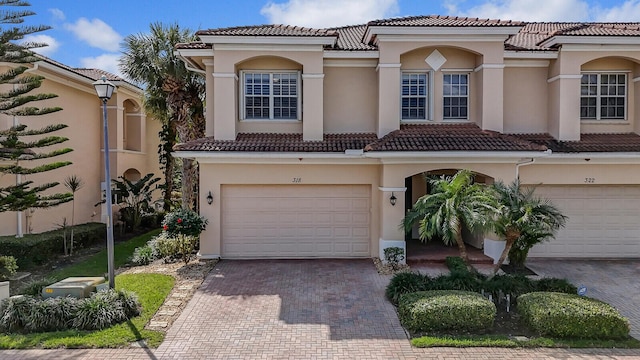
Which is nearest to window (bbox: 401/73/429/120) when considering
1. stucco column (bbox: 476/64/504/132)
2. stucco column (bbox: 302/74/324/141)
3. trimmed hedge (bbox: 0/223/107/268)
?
stucco column (bbox: 476/64/504/132)

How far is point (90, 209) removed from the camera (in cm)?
2039

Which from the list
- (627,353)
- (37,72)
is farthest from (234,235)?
(627,353)

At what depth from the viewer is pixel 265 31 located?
596 inches

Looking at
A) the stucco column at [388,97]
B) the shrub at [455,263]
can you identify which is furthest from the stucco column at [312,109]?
the shrub at [455,263]

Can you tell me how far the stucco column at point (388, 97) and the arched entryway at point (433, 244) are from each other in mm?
2193

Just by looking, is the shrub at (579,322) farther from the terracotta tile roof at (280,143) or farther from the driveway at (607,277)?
the terracotta tile roof at (280,143)

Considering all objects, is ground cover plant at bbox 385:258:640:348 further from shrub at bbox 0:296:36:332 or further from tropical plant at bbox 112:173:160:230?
tropical plant at bbox 112:173:160:230

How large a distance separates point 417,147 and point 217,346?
8.61 m

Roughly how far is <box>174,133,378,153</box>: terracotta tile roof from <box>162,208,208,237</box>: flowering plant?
2275mm

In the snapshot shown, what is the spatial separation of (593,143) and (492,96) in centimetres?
417

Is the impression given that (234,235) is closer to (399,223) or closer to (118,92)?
(399,223)

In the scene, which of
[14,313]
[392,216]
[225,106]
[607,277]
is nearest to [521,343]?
[392,216]

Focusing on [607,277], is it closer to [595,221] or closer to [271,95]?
[595,221]

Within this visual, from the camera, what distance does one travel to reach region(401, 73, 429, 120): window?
15.7 m
